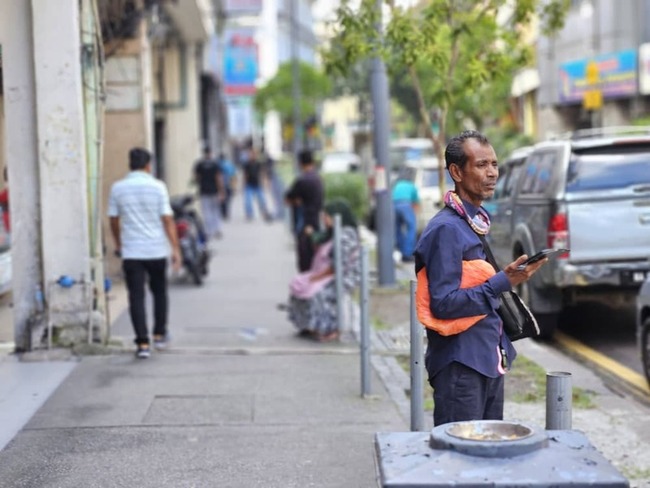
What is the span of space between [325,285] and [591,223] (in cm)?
258

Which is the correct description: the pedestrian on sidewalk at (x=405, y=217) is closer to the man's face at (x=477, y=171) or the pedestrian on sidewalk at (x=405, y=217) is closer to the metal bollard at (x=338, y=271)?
the metal bollard at (x=338, y=271)

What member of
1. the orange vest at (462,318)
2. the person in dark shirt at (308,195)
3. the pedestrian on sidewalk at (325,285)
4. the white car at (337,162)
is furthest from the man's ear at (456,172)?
the white car at (337,162)

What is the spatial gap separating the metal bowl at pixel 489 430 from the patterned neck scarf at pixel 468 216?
1043 millimetres

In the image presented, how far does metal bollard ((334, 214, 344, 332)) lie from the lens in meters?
11.1

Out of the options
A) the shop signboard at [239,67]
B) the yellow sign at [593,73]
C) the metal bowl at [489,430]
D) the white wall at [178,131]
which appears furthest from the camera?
the shop signboard at [239,67]

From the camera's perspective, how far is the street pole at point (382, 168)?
48.6 feet

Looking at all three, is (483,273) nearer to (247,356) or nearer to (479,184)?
(479,184)

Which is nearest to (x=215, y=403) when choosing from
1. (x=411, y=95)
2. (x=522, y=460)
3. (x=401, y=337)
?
(x=401, y=337)

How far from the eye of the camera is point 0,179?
1094 cm

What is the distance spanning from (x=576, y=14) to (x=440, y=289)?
31531 millimetres

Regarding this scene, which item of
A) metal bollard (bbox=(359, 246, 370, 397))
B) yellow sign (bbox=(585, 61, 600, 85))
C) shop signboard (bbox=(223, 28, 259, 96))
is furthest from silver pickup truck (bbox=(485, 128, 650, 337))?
shop signboard (bbox=(223, 28, 259, 96))

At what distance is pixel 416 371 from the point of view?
20.9 feet

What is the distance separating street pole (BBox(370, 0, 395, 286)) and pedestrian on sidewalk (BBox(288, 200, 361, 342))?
3207 millimetres

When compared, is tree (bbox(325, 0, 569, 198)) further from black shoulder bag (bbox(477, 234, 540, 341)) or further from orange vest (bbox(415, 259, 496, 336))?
orange vest (bbox(415, 259, 496, 336))
